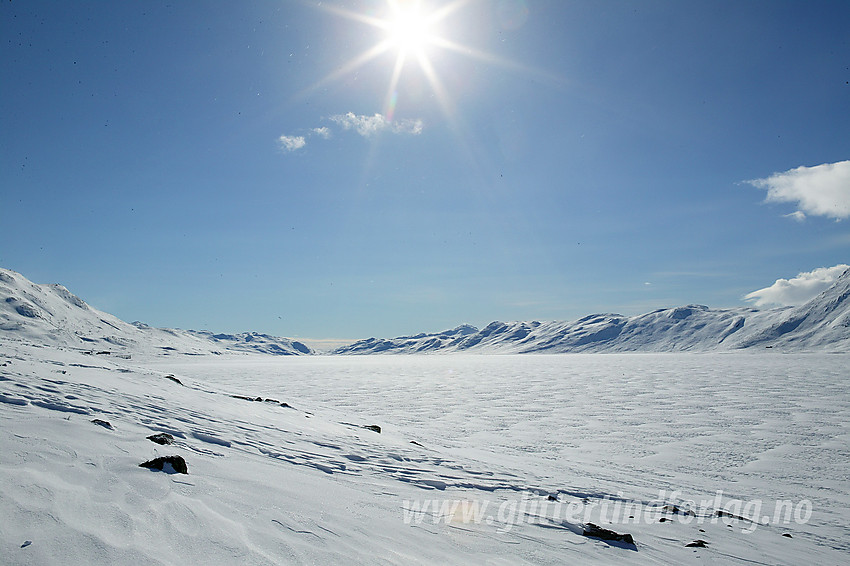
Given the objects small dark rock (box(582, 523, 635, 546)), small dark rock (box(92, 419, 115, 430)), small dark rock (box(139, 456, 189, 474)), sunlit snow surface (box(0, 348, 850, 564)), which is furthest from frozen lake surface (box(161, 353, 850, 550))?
small dark rock (box(92, 419, 115, 430))

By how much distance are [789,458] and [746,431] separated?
11.8 ft

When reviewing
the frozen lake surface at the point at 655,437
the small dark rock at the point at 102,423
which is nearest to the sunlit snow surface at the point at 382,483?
the frozen lake surface at the point at 655,437

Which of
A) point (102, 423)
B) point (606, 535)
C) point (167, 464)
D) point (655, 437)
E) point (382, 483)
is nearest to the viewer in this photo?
point (167, 464)

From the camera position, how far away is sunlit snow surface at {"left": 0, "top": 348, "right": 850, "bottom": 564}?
3.89m

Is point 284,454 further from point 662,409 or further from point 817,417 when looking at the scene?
point 817,417

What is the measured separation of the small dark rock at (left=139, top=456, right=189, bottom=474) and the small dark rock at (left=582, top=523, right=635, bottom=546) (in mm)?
→ 5772

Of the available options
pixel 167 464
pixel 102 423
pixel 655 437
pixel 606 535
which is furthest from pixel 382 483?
pixel 655 437

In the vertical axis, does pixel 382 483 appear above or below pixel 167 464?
below

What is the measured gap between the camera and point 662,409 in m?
20.6

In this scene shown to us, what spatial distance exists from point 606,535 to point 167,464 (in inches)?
243

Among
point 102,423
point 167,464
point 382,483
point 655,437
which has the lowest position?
point 382,483

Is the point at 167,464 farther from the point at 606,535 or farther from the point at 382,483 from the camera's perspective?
the point at 606,535

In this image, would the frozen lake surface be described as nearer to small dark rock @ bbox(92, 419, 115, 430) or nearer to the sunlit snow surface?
the sunlit snow surface

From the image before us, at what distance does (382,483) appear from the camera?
25.2 feet
